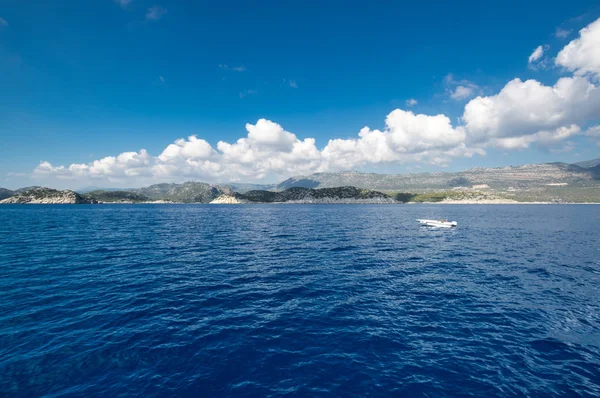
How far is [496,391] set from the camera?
14.4 meters

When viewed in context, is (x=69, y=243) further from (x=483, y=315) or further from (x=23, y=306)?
(x=483, y=315)

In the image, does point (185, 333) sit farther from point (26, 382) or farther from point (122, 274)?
point (122, 274)

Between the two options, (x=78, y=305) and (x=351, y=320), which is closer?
(x=351, y=320)

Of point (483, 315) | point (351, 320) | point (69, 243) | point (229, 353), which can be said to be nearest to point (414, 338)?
point (351, 320)

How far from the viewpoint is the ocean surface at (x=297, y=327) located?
589 inches

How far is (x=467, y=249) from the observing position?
54.9 metres

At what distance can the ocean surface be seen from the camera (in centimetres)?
1495

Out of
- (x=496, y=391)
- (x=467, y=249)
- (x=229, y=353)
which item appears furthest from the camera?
(x=467, y=249)

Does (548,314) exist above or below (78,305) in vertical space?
below

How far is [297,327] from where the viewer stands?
21.4 m

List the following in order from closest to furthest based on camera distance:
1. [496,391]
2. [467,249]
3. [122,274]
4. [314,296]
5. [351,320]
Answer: [496,391] → [351,320] → [314,296] → [122,274] → [467,249]

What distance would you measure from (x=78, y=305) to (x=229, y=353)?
59.7 feet

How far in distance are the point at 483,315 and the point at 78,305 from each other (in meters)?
38.2

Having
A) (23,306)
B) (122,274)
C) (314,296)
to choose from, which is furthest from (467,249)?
(23,306)
